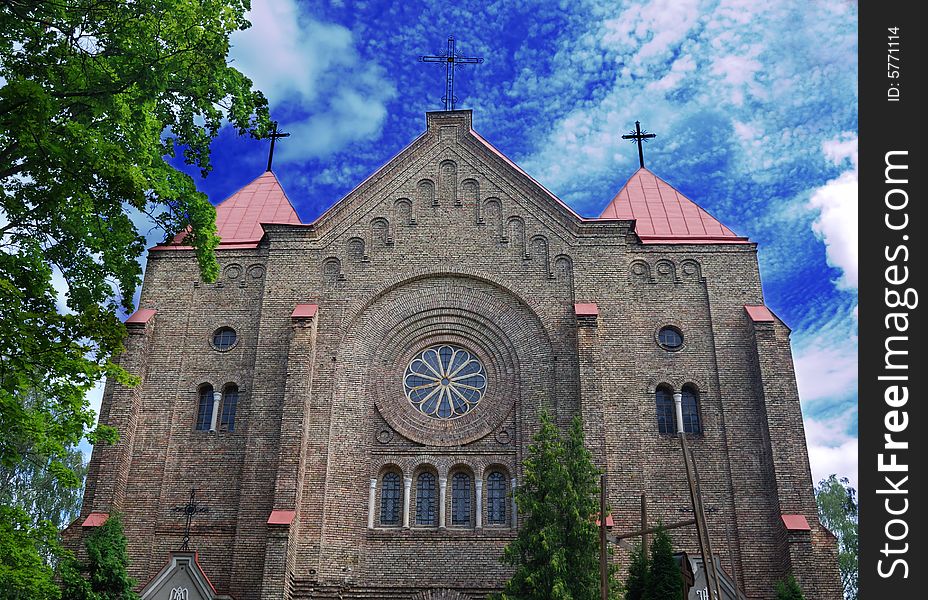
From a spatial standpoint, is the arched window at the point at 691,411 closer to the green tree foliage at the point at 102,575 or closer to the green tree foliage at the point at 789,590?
the green tree foliage at the point at 789,590

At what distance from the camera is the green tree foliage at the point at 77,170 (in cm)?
1264

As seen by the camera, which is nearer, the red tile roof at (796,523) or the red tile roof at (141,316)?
the red tile roof at (796,523)

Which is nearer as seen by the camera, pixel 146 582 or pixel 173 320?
pixel 146 582

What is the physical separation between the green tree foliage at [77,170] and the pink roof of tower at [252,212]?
11504 millimetres

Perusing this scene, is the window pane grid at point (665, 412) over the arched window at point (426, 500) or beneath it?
over

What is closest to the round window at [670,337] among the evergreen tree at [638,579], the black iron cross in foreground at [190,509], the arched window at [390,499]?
the evergreen tree at [638,579]

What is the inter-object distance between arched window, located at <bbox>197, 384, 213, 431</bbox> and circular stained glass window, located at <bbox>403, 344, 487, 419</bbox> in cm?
522

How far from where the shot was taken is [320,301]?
2444cm

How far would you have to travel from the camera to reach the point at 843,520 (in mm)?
35812

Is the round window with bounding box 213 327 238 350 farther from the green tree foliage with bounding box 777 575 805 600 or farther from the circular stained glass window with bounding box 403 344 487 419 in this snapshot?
the green tree foliage with bounding box 777 575 805 600

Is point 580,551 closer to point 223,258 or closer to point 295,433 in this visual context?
point 295,433

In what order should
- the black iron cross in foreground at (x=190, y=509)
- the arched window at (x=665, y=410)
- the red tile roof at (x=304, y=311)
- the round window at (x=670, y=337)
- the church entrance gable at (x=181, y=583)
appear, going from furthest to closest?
the round window at (x=670, y=337)
the red tile roof at (x=304, y=311)
the arched window at (x=665, y=410)
the black iron cross in foreground at (x=190, y=509)
the church entrance gable at (x=181, y=583)
